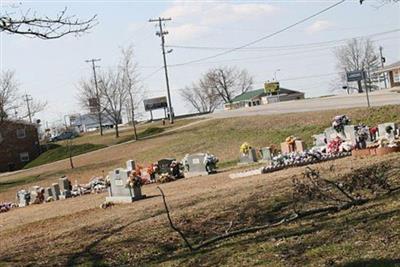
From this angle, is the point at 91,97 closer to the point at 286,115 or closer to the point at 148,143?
the point at 148,143

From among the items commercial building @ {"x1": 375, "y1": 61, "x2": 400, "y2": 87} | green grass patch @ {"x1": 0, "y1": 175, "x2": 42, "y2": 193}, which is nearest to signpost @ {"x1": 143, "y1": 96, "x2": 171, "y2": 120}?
commercial building @ {"x1": 375, "y1": 61, "x2": 400, "y2": 87}

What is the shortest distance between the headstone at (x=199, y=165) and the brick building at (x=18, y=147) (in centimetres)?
5004

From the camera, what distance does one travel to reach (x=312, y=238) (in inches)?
306

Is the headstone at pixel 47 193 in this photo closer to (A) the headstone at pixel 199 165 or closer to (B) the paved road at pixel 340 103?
(A) the headstone at pixel 199 165

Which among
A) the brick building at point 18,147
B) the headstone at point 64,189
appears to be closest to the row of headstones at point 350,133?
the headstone at point 64,189

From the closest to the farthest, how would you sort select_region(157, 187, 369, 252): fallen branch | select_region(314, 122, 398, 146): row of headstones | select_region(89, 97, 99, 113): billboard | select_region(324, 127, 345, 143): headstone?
select_region(157, 187, 369, 252): fallen branch → select_region(314, 122, 398, 146): row of headstones → select_region(324, 127, 345, 143): headstone → select_region(89, 97, 99, 113): billboard

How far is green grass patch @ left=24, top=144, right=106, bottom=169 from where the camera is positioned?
65.6m

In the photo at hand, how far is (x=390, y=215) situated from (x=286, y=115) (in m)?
33.7

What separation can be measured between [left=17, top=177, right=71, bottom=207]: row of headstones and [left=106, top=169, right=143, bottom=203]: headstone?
9132 millimetres

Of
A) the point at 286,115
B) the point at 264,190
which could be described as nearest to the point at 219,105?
the point at 286,115

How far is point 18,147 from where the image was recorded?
241 feet

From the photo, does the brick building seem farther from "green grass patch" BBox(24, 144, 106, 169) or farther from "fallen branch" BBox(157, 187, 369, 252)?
"fallen branch" BBox(157, 187, 369, 252)

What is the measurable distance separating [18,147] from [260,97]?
4328 centimetres

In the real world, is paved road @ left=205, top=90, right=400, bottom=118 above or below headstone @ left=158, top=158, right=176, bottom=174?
above
